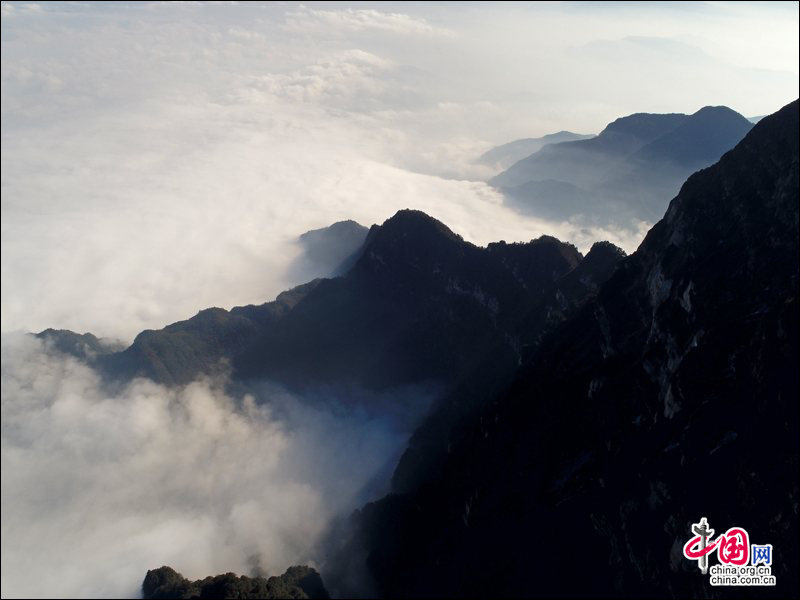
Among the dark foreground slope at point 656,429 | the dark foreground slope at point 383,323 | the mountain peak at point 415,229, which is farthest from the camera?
the mountain peak at point 415,229

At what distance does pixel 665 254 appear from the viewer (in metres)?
47.3

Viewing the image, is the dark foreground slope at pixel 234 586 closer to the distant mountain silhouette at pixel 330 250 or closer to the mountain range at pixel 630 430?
the mountain range at pixel 630 430

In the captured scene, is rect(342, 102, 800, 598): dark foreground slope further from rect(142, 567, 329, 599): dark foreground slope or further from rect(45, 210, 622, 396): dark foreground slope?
rect(45, 210, 622, 396): dark foreground slope

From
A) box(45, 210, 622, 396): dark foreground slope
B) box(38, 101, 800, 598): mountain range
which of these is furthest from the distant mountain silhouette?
box(38, 101, 800, 598): mountain range

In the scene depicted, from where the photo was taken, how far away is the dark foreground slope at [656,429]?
35375mm

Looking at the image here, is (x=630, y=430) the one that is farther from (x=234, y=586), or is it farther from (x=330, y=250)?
(x=330, y=250)

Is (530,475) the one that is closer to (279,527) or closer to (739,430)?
(739,430)

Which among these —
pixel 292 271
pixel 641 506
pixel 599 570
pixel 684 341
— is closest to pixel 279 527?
pixel 599 570

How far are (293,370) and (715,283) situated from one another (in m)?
81.4

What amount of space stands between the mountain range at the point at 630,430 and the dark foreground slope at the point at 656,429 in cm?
13

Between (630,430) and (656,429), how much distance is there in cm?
254

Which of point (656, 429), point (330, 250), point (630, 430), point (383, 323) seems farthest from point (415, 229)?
point (330, 250)

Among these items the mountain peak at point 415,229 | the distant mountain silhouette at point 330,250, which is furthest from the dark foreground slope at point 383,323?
the distant mountain silhouette at point 330,250

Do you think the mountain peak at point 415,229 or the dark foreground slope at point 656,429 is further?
the mountain peak at point 415,229
